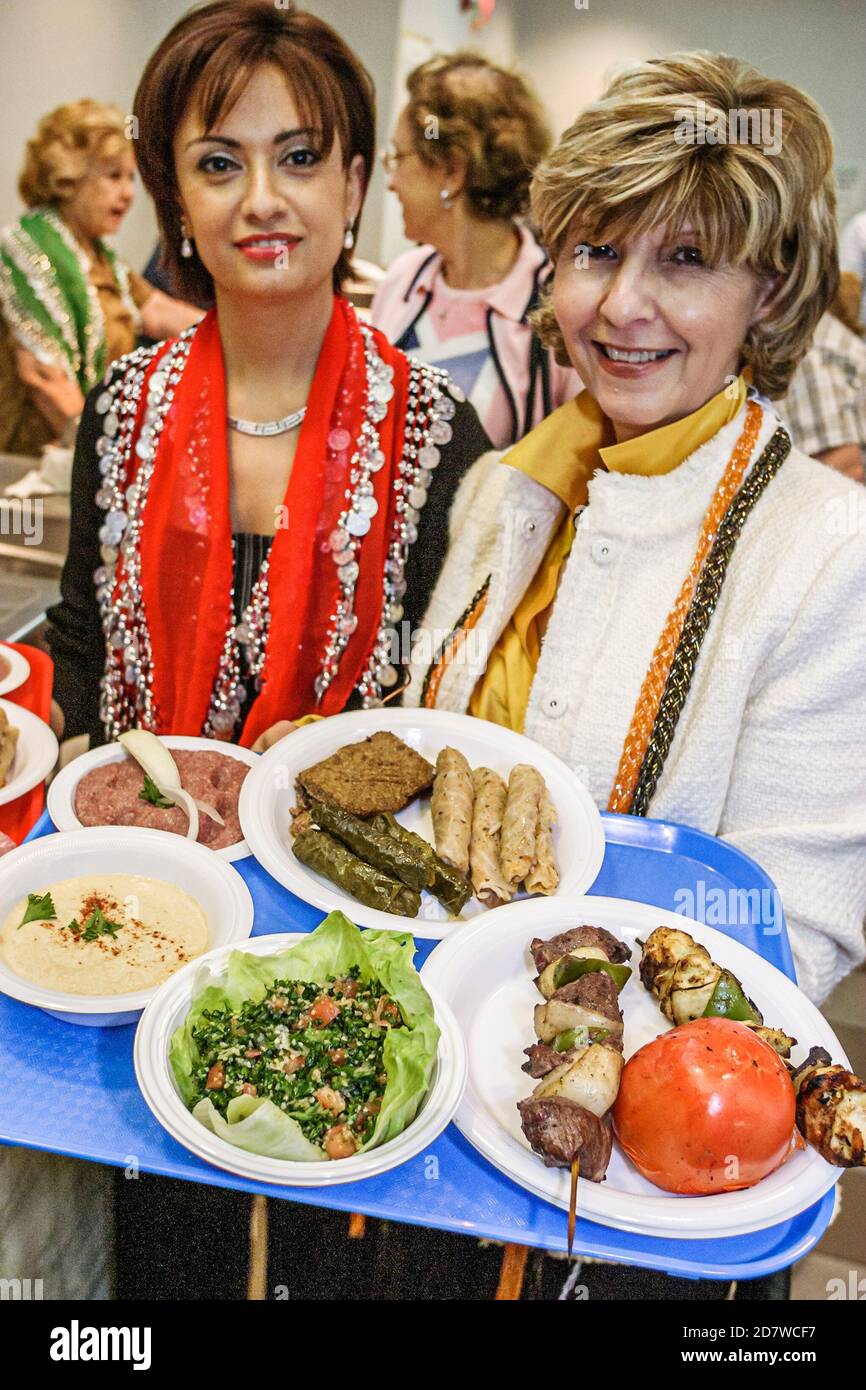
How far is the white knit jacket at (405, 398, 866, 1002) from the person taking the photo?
175 centimetres

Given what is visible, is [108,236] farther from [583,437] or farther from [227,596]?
[583,437]

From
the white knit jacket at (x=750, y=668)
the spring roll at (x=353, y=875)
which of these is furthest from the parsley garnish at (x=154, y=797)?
the white knit jacket at (x=750, y=668)

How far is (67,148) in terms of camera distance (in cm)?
263

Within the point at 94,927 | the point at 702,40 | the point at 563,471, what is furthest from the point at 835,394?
the point at 94,927

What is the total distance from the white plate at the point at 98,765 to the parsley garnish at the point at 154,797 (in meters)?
0.09

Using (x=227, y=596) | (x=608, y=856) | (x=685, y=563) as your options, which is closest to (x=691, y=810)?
(x=608, y=856)

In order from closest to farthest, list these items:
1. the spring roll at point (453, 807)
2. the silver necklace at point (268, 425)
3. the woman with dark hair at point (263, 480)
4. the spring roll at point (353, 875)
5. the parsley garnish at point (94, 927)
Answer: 1. the parsley garnish at point (94, 927)
2. the spring roll at point (353, 875)
3. the spring roll at point (453, 807)
4. the woman with dark hair at point (263, 480)
5. the silver necklace at point (268, 425)

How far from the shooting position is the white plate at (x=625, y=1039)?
1186 millimetres

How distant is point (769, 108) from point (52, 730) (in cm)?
161

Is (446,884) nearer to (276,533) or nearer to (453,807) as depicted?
(453,807)

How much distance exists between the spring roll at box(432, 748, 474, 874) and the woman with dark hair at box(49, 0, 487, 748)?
0.41 metres

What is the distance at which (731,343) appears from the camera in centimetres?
185

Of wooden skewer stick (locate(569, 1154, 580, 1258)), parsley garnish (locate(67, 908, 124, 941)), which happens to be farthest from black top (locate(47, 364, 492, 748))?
wooden skewer stick (locate(569, 1154, 580, 1258))

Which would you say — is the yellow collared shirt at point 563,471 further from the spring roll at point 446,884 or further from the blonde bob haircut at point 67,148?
the blonde bob haircut at point 67,148
